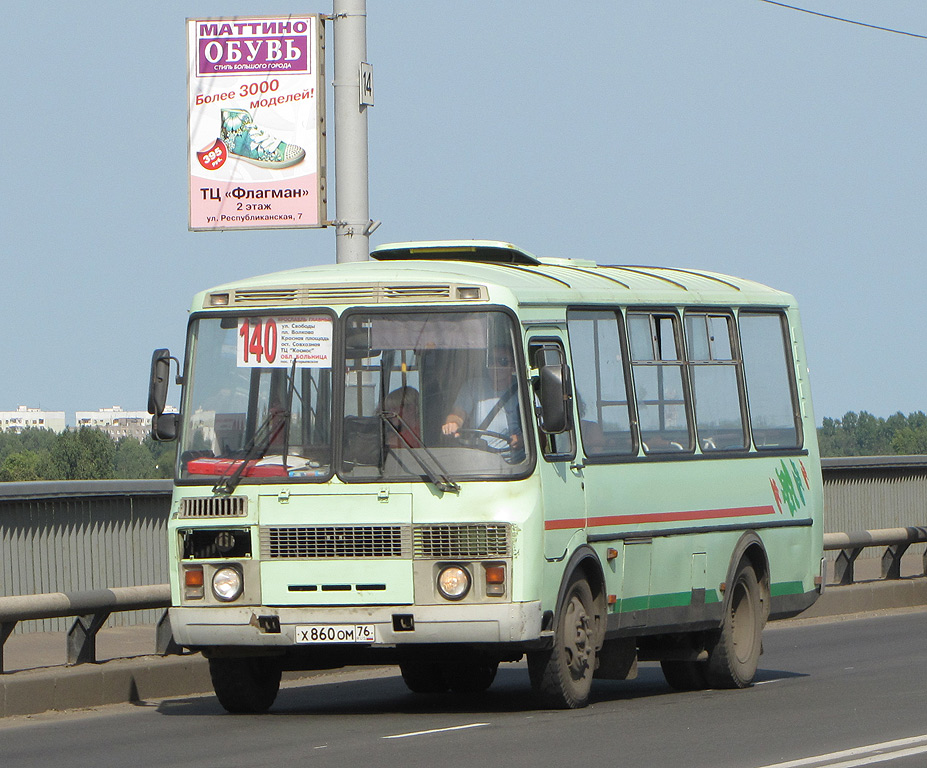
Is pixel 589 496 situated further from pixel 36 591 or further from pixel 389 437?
pixel 36 591

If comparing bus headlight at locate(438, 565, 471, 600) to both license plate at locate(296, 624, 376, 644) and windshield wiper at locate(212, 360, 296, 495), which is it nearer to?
license plate at locate(296, 624, 376, 644)

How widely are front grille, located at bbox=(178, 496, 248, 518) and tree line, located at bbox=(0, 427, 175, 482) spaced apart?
129 ft

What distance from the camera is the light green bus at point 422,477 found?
1105cm

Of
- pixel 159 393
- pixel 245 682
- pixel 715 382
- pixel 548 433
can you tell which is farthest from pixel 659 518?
pixel 159 393

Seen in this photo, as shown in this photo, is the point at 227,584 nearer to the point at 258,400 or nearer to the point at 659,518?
the point at 258,400

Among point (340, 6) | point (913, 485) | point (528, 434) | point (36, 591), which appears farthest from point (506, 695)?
point (913, 485)

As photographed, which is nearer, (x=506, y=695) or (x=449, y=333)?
(x=449, y=333)

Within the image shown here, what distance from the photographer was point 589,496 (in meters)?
11.9

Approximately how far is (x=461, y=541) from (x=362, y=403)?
3.49 feet

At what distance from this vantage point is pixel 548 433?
11.4 metres

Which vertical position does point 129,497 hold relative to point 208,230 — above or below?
below

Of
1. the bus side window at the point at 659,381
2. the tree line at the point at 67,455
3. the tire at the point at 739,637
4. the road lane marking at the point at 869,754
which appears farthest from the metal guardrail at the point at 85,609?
the tree line at the point at 67,455

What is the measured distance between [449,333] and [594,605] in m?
2.05

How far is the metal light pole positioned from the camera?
1612 cm
